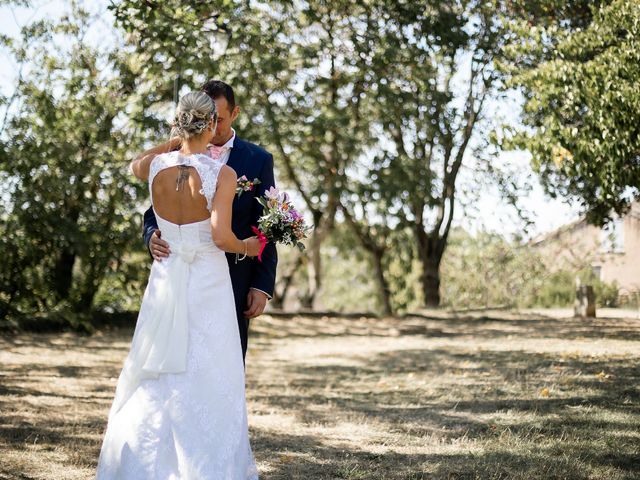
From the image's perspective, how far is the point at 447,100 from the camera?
1319 cm

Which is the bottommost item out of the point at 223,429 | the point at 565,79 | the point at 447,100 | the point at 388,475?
the point at 388,475

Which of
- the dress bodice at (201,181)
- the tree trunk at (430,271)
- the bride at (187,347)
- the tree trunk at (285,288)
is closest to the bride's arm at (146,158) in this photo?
the bride at (187,347)

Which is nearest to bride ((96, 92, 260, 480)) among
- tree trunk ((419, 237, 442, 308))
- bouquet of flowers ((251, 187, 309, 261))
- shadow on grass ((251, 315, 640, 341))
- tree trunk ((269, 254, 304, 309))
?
bouquet of flowers ((251, 187, 309, 261))

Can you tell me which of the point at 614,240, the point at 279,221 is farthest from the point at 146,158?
the point at 614,240

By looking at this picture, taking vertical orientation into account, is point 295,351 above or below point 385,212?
below

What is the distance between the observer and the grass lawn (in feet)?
16.3

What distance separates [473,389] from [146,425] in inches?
189

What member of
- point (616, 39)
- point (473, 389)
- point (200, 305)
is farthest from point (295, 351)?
point (200, 305)

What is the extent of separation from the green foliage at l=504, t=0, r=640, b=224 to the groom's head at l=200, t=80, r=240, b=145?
18.3 ft

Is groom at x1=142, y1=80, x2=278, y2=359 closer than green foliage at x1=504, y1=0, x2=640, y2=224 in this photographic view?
Yes

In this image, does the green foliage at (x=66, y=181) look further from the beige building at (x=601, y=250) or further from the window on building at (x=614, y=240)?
the window on building at (x=614, y=240)

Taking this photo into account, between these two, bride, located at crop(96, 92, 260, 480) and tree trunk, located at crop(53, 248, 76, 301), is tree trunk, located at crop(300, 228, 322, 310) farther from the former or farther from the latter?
bride, located at crop(96, 92, 260, 480)

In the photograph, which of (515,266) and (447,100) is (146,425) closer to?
(447,100)

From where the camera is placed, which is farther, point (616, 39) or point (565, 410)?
point (616, 39)
